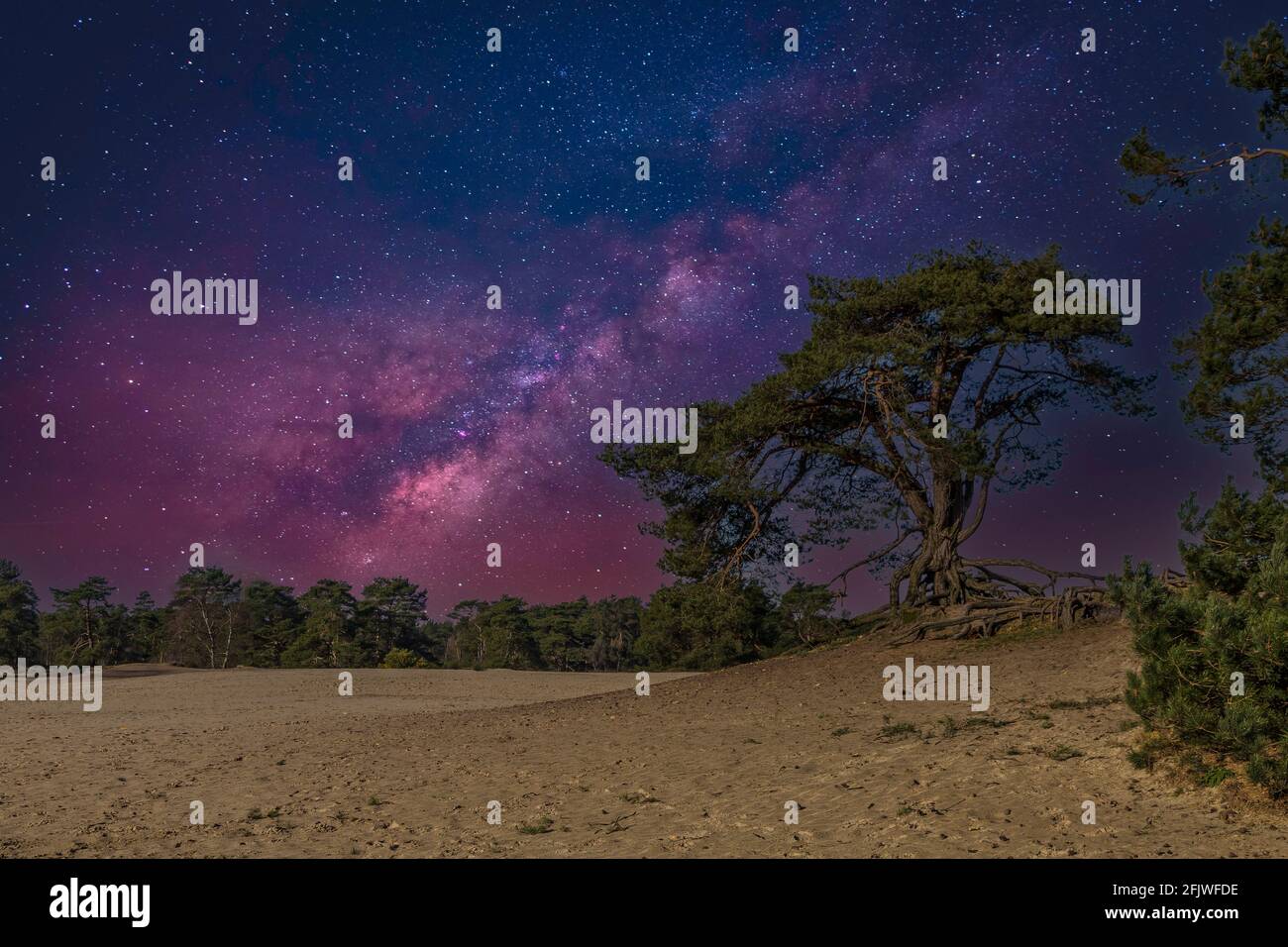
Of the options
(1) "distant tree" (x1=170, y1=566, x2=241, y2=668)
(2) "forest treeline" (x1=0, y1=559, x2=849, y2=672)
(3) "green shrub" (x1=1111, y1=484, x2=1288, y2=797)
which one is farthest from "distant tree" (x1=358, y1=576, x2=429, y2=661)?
(3) "green shrub" (x1=1111, y1=484, x2=1288, y2=797)

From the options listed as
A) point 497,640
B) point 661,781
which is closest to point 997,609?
point 661,781

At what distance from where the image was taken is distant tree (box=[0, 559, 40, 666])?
57125 millimetres

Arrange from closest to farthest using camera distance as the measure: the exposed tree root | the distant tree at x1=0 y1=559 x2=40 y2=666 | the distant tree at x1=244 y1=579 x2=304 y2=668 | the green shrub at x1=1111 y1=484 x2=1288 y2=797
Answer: the green shrub at x1=1111 y1=484 x2=1288 y2=797 → the exposed tree root → the distant tree at x1=0 y1=559 x2=40 y2=666 → the distant tree at x1=244 y1=579 x2=304 y2=668

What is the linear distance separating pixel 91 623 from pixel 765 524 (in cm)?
5373

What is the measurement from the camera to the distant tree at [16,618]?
5712 centimetres

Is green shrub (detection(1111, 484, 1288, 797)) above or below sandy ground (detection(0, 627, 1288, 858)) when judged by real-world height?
above

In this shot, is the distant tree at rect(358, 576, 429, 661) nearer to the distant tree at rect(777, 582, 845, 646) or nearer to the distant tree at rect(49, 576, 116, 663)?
the distant tree at rect(49, 576, 116, 663)

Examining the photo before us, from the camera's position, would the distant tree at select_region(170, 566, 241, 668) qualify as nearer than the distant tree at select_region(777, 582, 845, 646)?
No

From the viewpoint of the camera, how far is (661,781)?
1176 centimetres

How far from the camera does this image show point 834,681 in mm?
21375

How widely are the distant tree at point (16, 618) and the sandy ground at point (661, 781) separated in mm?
44848

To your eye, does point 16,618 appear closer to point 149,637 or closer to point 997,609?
point 149,637

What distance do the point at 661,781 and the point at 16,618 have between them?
65.2 metres

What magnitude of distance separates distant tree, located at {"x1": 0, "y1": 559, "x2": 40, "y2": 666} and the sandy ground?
44.8m
